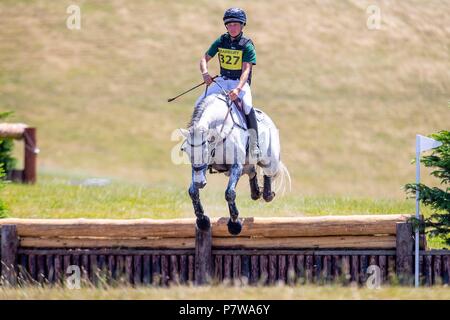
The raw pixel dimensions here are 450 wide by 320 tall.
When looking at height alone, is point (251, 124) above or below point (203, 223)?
above

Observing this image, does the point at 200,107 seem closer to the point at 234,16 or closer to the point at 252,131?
the point at 252,131

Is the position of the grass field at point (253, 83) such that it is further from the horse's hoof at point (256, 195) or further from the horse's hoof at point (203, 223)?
the horse's hoof at point (203, 223)

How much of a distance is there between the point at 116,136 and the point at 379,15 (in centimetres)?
1294

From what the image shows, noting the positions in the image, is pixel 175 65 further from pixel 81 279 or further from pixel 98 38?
pixel 81 279

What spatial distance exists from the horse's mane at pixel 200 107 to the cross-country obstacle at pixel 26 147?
1122 centimetres

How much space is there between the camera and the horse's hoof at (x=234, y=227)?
12.6 m

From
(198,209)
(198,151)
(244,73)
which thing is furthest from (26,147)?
(198,151)

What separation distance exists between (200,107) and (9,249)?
11.4ft

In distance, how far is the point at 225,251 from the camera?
12.9 meters

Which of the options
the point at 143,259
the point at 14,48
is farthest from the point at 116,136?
the point at 143,259

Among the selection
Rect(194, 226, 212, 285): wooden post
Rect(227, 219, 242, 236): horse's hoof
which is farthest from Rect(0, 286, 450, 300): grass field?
Rect(194, 226, 212, 285): wooden post

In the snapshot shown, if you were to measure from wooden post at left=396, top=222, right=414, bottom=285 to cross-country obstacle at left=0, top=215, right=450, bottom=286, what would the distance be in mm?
13

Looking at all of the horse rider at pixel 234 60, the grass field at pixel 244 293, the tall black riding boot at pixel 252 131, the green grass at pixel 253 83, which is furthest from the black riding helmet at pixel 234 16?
the green grass at pixel 253 83

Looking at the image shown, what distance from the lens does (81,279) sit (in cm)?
1266
